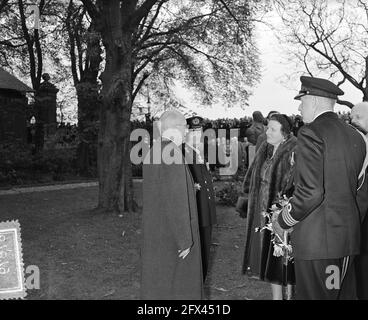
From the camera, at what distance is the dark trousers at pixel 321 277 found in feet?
12.5

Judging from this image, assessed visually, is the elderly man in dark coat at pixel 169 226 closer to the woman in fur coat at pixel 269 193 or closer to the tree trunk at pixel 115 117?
the woman in fur coat at pixel 269 193

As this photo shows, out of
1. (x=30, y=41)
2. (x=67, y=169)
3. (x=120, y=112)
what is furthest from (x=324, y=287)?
(x=30, y=41)

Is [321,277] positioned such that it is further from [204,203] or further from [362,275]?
[204,203]

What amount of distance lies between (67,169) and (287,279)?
69.2 feet

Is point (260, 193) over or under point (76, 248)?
over

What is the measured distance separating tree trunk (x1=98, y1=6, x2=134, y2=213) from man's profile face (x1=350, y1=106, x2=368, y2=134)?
7.38 metres

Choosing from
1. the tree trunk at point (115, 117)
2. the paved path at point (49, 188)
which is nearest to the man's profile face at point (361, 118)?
the tree trunk at point (115, 117)

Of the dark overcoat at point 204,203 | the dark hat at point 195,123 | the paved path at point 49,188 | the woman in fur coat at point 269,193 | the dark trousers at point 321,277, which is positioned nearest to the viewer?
the dark trousers at point 321,277

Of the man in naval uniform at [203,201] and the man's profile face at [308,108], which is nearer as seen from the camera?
the man's profile face at [308,108]

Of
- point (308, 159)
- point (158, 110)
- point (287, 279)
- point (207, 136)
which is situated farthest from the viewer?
point (158, 110)

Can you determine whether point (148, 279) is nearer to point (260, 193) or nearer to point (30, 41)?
point (260, 193)

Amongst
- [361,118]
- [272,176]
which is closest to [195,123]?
[272,176]

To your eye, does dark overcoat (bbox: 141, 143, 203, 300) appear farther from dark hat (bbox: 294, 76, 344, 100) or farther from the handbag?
the handbag

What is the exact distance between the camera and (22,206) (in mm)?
14195
